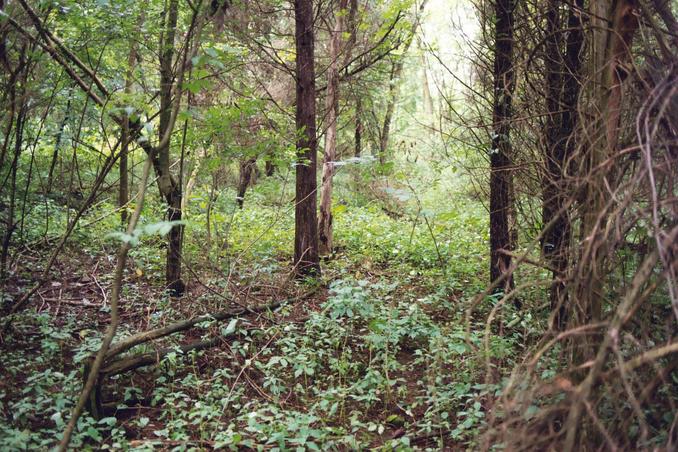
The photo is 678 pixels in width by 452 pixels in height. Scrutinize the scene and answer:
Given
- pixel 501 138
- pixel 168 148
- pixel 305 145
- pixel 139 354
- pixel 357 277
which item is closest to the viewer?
pixel 139 354

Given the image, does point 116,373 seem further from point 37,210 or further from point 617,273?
point 37,210

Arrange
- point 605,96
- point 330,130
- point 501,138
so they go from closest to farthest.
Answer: point 605,96, point 501,138, point 330,130

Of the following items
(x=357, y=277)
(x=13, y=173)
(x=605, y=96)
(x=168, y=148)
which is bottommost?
(x=357, y=277)

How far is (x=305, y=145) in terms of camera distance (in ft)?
24.3

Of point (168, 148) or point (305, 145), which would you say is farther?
point (305, 145)

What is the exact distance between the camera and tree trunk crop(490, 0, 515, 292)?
5426 mm

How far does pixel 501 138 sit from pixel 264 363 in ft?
11.8

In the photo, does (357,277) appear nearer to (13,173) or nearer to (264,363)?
(264,363)

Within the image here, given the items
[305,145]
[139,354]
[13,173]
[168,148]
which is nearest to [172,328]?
[139,354]

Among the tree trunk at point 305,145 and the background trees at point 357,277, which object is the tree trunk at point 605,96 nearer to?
the background trees at point 357,277

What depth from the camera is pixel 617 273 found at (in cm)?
283

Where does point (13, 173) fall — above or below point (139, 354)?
above

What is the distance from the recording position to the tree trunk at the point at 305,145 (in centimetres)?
732

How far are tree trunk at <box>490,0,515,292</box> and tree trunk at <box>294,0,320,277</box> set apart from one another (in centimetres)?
264
